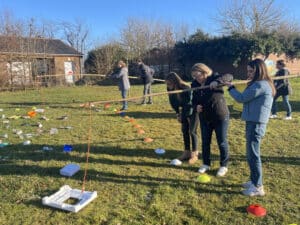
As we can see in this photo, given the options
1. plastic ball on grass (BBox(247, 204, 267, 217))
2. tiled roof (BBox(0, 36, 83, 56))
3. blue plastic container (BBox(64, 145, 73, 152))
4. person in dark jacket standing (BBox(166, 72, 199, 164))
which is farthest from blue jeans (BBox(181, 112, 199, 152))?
tiled roof (BBox(0, 36, 83, 56))

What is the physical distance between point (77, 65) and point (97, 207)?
1235 inches

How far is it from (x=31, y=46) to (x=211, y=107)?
85.2 ft

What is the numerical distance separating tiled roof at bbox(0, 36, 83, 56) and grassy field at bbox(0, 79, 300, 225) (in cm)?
1894

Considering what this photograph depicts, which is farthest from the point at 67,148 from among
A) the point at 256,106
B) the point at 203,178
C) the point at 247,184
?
the point at 256,106

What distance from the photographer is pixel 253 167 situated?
4559 mm

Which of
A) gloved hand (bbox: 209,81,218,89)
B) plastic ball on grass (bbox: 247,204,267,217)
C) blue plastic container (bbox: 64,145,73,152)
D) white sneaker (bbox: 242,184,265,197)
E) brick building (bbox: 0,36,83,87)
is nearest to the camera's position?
plastic ball on grass (bbox: 247,204,267,217)

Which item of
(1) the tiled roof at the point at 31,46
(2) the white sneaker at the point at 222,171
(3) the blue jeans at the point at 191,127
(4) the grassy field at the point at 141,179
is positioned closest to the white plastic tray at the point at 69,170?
(4) the grassy field at the point at 141,179

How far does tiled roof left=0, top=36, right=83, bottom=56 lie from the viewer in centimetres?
2525

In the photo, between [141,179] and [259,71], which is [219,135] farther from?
[141,179]

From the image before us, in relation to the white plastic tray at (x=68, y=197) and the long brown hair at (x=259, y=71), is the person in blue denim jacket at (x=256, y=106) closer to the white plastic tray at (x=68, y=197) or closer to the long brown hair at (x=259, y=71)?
the long brown hair at (x=259, y=71)

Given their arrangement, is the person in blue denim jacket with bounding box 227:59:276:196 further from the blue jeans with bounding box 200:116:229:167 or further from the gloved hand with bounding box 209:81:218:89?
the blue jeans with bounding box 200:116:229:167

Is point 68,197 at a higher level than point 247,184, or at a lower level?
lower

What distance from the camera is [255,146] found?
4.47 meters

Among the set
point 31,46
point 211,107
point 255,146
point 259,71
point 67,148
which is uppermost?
point 31,46
